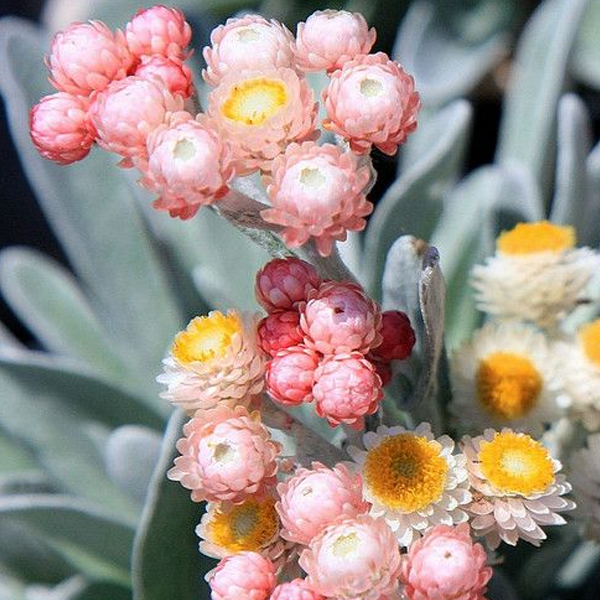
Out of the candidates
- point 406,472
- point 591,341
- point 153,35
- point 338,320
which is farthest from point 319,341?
point 591,341

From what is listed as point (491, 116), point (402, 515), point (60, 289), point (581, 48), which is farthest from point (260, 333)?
point (491, 116)

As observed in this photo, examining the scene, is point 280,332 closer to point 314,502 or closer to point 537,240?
point 314,502

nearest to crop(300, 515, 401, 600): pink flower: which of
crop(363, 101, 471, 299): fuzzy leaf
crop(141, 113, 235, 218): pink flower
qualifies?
crop(141, 113, 235, 218): pink flower

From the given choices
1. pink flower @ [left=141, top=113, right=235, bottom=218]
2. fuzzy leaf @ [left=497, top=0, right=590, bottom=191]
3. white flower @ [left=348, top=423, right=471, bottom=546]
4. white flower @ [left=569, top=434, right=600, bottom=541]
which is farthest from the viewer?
fuzzy leaf @ [left=497, top=0, right=590, bottom=191]

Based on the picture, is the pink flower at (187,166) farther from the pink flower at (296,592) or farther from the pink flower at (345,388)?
the pink flower at (296,592)

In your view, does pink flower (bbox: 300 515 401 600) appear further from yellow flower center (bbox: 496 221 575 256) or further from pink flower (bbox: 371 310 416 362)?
yellow flower center (bbox: 496 221 575 256)

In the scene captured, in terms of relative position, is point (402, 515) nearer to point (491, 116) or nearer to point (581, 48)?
point (581, 48)

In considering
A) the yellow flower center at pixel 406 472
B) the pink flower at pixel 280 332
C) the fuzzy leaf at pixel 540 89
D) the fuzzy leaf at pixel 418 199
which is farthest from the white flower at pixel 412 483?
the fuzzy leaf at pixel 540 89
